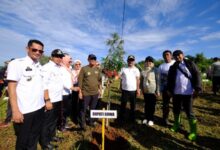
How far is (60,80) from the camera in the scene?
4820mm

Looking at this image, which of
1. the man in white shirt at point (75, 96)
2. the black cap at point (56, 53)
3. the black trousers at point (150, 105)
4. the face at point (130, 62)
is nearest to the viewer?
the black cap at point (56, 53)

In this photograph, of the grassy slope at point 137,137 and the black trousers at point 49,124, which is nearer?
the black trousers at point 49,124

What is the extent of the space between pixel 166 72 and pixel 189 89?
1.15m

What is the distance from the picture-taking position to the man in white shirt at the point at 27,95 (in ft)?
9.94

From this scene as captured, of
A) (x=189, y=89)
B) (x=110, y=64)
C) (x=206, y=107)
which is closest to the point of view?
(x=189, y=89)

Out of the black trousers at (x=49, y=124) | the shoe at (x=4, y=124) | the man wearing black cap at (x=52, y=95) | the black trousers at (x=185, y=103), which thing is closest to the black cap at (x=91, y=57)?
the man wearing black cap at (x=52, y=95)

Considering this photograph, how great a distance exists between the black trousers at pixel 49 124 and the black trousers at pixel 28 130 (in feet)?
3.09

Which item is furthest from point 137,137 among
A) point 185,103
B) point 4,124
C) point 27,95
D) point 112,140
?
point 4,124

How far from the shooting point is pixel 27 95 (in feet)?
10.6

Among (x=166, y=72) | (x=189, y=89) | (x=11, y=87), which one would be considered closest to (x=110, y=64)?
(x=166, y=72)

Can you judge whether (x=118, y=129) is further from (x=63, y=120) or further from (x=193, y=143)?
(x=193, y=143)

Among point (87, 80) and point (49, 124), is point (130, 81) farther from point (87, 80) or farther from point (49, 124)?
point (49, 124)

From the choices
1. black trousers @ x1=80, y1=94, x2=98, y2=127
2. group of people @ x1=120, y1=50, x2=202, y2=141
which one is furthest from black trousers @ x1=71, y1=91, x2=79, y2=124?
group of people @ x1=120, y1=50, x2=202, y2=141

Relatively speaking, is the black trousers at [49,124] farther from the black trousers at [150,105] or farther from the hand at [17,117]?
the black trousers at [150,105]
